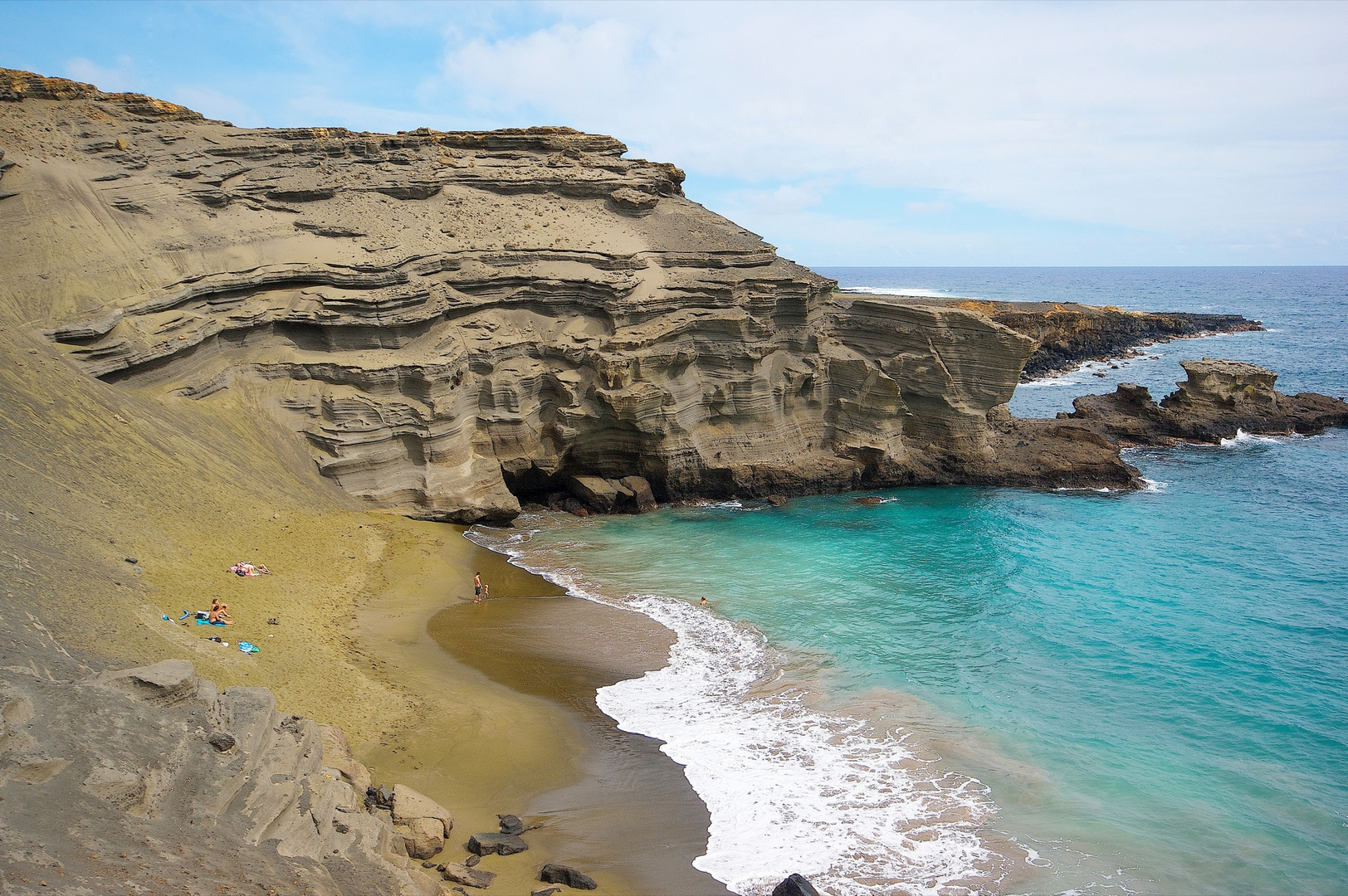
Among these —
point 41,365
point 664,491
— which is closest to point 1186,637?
point 664,491

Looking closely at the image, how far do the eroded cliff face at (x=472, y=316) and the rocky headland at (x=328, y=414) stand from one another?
0.10m

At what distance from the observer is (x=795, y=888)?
32.3 ft

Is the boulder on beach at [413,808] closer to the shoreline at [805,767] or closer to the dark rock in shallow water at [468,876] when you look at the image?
the dark rock in shallow water at [468,876]

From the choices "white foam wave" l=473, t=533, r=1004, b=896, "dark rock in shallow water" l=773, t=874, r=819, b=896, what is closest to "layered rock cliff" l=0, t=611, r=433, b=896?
"dark rock in shallow water" l=773, t=874, r=819, b=896

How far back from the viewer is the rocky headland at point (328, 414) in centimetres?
877

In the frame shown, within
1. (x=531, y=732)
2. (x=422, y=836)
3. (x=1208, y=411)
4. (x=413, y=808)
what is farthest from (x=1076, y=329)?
(x=422, y=836)

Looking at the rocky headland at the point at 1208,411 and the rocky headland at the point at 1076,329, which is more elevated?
the rocky headland at the point at 1076,329

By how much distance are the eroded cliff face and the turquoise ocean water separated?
2573mm

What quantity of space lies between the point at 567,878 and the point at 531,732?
4049mm

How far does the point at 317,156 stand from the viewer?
28453 mm

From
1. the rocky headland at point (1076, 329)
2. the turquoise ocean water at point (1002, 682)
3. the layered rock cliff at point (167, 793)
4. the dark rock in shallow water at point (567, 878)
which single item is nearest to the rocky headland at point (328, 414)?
the layered rock cliff at point (167, 793)

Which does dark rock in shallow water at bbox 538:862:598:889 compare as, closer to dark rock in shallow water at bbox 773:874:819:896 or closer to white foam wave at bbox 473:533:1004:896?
white foam wave at bbox 473:533:1004:896

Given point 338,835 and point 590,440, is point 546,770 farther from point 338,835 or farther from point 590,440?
point 590,440

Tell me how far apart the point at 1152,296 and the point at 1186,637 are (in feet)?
462
